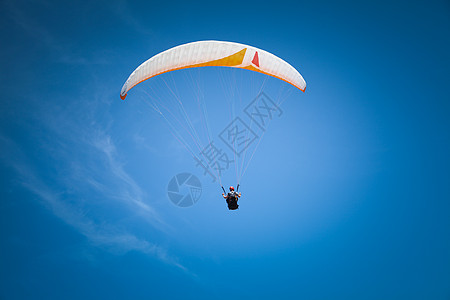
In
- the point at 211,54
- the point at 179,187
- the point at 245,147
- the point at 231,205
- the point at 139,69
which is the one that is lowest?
the point at 231,205

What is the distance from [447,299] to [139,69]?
6897 cm

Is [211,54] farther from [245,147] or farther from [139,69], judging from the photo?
[245,147]

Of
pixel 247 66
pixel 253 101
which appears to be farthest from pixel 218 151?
pixel 247 66

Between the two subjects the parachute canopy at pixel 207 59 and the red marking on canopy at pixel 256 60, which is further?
the red marking on canopy at pixel 256 60

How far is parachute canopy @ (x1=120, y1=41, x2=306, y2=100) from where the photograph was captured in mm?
11727

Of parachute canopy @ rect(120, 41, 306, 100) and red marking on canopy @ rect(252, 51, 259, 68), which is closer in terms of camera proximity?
parachute canopy @ rect(120, 41, 306, 100)

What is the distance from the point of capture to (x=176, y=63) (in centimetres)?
1190

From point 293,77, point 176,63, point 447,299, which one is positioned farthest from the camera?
point 447,299

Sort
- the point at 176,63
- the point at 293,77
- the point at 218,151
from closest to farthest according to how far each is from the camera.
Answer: the point at 176,63 < the point at 293,77 < the point at 218,151

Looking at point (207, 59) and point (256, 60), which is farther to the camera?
point (256, 60)

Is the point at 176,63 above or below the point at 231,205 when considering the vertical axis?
above

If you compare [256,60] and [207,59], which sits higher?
[256,60]

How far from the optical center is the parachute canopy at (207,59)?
11727 mm

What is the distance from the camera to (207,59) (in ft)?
39.3
